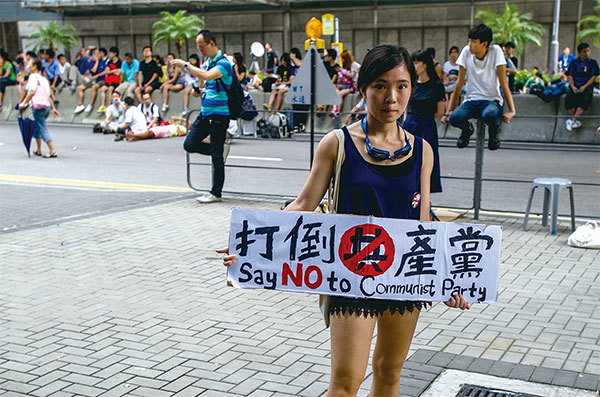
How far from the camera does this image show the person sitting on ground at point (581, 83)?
15.5 metres

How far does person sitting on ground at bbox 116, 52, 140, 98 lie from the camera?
21312 mm

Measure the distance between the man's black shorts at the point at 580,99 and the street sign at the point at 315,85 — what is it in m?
9.12

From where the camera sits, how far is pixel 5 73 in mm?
24016

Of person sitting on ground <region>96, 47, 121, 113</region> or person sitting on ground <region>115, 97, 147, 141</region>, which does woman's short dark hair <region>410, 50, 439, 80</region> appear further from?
person sitting on ground <region>96, 47, 121, 113</region>

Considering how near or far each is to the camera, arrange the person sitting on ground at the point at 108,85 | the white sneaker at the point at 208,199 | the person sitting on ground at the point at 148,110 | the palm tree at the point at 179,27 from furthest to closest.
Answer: the palm tree at the point at 179,27, the person sitting on ground at the point at 108,85, the person sitting on ground at the point at 148,110, the white sneaker at the point at 208,199

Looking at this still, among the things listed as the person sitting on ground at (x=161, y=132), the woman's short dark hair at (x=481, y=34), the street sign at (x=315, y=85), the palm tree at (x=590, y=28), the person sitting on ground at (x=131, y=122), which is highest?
the palm tree at (x=590, y=28)

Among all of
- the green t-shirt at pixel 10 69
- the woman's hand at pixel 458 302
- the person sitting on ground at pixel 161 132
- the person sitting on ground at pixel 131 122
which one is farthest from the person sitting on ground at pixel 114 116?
the woman's hand at pixel 458 302

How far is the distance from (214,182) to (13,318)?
15.0ft

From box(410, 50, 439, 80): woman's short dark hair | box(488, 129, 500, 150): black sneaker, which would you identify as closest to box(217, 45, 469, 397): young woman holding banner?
box(410, 50, 439, 80): woman's short dark hair

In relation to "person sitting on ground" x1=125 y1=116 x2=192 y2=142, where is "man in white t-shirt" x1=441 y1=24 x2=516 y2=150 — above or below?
above

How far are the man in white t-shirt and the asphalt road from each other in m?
0.75

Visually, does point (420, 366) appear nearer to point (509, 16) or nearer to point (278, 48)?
point (509, 16)

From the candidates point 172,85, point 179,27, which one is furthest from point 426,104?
point 179,27

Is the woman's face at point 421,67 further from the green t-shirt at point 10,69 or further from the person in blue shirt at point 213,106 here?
the green t-shirt at point 10,69
